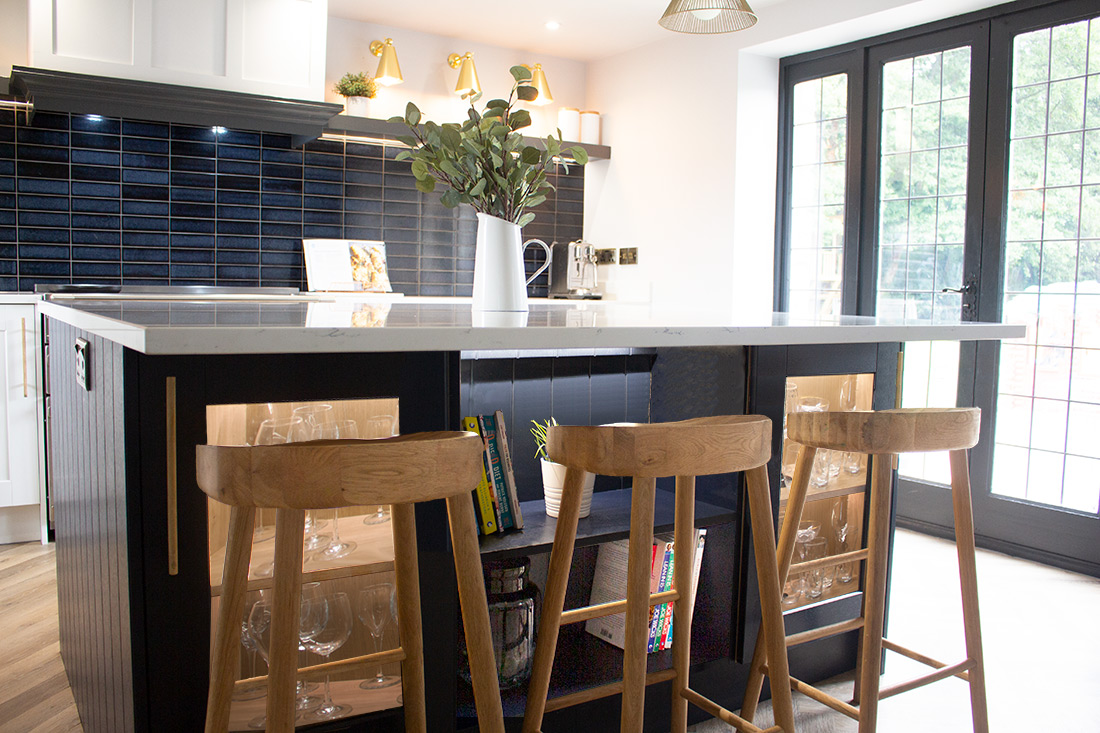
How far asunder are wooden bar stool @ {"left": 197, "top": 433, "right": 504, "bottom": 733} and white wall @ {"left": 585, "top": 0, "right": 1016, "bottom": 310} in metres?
3.09

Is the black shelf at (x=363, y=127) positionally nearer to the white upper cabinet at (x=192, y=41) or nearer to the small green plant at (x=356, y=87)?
the small green plant at (x=356, y=87)

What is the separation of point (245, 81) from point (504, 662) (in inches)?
113

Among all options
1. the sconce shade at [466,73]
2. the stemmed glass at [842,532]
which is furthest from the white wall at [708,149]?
the stemmed glass at [842,532]

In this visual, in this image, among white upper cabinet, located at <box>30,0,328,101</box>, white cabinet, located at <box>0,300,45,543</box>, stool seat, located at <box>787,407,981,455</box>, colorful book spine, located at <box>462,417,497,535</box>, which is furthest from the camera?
white upper cabinet, located at <box>30,0,328,101</box>

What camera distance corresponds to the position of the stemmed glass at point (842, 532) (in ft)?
7.27

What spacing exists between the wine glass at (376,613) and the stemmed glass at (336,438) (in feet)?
0.25

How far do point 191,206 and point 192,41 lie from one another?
793 millimetres

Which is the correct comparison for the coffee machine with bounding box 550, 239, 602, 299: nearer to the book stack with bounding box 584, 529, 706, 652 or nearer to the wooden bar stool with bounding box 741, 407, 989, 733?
the book stack with bounding box 584, 529, 706, 652

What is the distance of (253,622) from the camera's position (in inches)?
56.2

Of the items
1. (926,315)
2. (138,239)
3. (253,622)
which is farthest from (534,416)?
(138,239)

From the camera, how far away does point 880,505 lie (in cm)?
157

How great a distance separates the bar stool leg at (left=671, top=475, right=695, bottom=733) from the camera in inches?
57.7

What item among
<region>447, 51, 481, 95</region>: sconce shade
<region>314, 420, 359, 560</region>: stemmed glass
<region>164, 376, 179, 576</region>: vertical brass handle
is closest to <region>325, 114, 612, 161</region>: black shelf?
<region>447, 51, 481, 95</region>: sconce shade

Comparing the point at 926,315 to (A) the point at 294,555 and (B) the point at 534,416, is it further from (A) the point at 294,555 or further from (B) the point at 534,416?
(A) the point at 294,555
